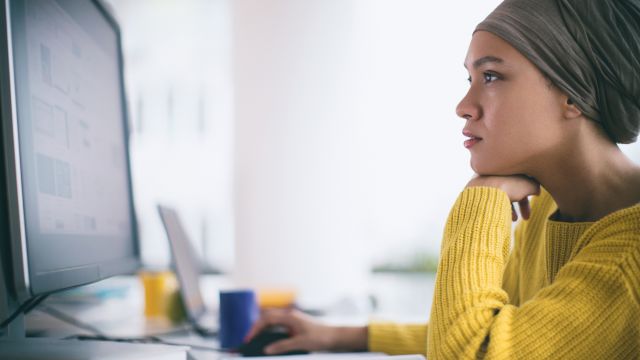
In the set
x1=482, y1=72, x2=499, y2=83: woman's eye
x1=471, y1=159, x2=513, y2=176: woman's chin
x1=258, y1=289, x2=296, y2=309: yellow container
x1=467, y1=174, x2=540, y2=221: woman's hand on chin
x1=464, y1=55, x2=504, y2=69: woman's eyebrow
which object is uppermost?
x1=464, y1=55, x2=504, y2=69: woman's eyebrow

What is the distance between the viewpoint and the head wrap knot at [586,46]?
2.63 ft

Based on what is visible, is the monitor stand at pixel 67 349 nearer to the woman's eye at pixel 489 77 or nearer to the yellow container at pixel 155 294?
the woman's eye at pixel 489 77

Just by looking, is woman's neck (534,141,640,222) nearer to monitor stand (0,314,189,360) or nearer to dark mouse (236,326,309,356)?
dark mouse (236,326,309,356)

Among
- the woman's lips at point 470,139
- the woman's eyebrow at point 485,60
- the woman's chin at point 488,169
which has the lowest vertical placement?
the woman's chin at point 488,169

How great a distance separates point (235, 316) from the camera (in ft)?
3.83

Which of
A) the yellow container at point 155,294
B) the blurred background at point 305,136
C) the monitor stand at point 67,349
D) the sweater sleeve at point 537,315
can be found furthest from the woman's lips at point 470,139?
the blurred background at point 305,136

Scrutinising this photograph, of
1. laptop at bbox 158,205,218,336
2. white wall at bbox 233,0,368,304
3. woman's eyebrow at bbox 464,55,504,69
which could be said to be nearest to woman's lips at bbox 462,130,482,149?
woman's eyebrow at bbox 464,55,504,69

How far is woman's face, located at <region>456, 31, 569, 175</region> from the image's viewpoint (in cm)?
84

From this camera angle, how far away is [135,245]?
3.83ft

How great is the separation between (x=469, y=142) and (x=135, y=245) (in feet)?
2.41

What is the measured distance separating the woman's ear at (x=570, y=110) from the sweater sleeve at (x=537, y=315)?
23 centimetres

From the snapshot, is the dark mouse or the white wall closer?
the dark mouse

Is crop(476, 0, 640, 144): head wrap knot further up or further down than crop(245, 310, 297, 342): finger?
further up

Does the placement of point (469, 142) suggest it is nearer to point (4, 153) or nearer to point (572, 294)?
point (572, 294)
